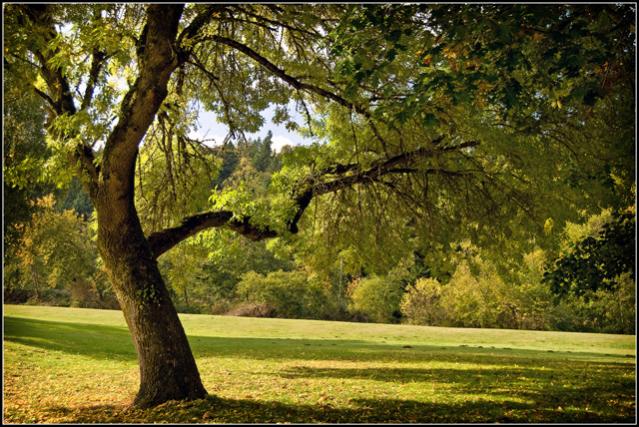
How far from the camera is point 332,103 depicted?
10.7 meters

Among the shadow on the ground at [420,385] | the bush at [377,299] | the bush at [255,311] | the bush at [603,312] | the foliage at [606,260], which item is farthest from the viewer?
the bush at [377,299]

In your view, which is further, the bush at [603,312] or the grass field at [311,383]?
the bush at [603,312]

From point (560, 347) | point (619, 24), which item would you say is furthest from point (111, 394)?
point (560, 347)

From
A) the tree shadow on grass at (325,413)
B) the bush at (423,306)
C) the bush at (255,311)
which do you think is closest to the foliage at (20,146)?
the tree shadow on grass at (325,413)

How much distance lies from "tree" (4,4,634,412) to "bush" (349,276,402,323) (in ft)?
89.9

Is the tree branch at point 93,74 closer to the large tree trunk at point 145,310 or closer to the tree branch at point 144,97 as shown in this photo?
the tree branch at point 144,97

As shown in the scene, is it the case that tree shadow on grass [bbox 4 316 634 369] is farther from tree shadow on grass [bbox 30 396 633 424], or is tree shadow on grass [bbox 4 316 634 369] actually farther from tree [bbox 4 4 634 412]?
tree shadow on grass [bbox 30 396 633 424]

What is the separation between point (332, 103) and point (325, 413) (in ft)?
18.6

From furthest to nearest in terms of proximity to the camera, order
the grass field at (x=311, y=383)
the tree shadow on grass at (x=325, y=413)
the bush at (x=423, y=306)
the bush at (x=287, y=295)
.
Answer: the bush at (x=287, y=295) → the bush at (x=423, y=306) → the grass field at (x=311, y=383) → the tree shadow on grass at (x=325, y=413)

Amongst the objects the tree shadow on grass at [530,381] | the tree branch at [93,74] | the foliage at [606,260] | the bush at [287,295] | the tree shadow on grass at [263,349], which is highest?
the tree branch at [93,74]

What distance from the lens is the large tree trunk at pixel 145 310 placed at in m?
8.41

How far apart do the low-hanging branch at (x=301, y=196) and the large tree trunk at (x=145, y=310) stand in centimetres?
58

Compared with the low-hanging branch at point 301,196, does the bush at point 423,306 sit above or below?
below

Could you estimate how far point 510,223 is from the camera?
12.5 meters
